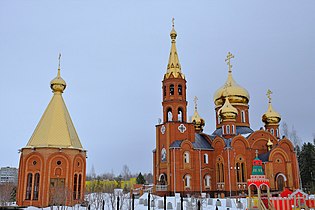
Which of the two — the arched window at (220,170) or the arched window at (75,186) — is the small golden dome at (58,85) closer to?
the arched window at (75,186)

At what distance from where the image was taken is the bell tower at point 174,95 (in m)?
34.1

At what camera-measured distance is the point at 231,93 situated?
131 ft

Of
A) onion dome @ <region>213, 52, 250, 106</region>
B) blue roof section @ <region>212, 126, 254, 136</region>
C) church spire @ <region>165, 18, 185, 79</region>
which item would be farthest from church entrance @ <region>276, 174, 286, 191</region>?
church spire @ <region>165, 18, 185, 79</region>

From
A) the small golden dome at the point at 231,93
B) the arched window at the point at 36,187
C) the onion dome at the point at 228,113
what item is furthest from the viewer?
the small golden dome at the point at 231,93

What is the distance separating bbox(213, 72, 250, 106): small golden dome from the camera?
4004 centimetres

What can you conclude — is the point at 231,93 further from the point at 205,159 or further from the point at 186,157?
the point at 186,157

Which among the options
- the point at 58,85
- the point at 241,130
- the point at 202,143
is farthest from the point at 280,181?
the point at 58,85

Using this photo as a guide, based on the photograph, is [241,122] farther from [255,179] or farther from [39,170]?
[39,170]

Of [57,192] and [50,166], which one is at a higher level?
[50,166]

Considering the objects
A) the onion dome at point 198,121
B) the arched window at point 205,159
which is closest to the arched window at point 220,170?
the arched window at point 205,159

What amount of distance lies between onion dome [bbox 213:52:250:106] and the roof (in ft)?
65.3

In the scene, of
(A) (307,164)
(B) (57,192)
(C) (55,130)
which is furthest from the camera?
(A) (307,164)

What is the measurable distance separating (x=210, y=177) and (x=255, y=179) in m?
15.3

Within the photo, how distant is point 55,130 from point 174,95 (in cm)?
1304
